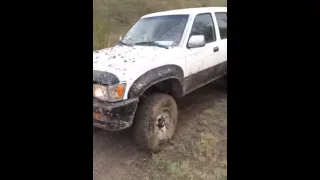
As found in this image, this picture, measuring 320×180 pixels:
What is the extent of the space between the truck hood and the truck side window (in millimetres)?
623

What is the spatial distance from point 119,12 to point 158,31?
562 cm

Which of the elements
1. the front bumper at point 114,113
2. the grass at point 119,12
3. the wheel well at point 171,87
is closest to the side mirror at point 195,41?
the wheel well at point 171,87

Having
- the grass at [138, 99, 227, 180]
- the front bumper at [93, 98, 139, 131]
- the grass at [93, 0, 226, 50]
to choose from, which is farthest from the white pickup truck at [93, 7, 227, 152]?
the grass at [93, 0, 226, 50]

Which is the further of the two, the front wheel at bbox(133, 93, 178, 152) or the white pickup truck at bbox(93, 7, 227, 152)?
the front wheel at bbox(133, 93, 178, 152)

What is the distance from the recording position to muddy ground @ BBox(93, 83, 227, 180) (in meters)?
2.89

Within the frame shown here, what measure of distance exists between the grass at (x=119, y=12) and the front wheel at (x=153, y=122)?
11.0ft

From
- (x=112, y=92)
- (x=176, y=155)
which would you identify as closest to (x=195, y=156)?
(x=176, y=155)

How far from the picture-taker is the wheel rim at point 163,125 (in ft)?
10.3

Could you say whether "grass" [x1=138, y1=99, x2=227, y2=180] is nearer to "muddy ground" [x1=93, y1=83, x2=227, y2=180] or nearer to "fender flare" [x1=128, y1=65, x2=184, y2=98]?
"muddy ground" [x1=93, y1=83, x2=227, y2=180]
